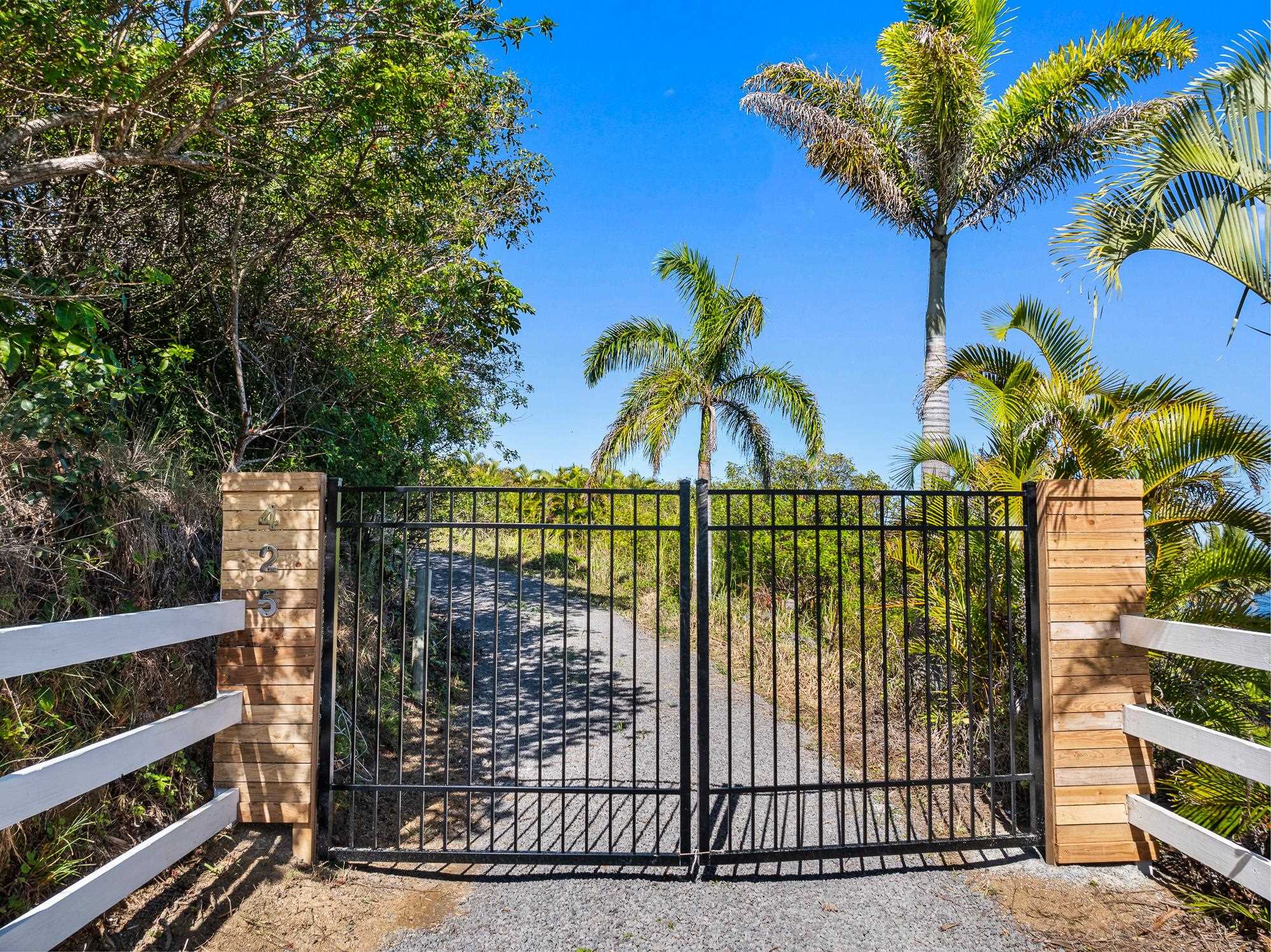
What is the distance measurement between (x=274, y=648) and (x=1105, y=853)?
4.46 m

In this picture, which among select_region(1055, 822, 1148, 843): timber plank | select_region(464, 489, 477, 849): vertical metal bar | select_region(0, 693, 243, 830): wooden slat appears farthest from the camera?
select_region(1055, 822, 1148, 843): timber plank

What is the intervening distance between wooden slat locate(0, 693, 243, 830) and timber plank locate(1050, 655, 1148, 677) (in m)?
4.25

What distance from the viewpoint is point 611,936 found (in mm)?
2939

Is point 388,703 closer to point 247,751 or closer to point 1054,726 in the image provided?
point 247,751

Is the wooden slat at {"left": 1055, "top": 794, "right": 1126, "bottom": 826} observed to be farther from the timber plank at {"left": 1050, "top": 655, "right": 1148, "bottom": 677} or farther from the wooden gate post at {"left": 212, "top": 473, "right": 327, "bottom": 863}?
the wooden gate post at {"left": 212, "top": 473, "right": 327, "bottom": 863}

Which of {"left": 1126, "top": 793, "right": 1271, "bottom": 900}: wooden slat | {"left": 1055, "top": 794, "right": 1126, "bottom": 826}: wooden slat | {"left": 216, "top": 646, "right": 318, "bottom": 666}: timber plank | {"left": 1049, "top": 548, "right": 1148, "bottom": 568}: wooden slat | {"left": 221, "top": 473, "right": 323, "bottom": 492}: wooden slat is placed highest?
{"left": 221, "top": 473, "right": 323, "bottom": 492}: wooden slat

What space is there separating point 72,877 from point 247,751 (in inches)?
31.2

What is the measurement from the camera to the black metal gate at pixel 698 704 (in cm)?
346

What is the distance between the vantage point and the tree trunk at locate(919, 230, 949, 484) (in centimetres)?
839

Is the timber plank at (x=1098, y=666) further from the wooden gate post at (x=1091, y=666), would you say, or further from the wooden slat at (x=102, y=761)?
the wooden slat at (x=102, y=761)

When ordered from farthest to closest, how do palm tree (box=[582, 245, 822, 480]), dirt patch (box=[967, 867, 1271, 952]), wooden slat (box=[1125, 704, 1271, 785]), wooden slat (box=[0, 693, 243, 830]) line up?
palm tree (box=[582, 245, 822, 480]) < dirt patch (box=[967, 867, 1271, 952]) < wooden slat (box=[1125, 704, 1271, 785]) < wooden slat (box=[0, 693, 243, 830])

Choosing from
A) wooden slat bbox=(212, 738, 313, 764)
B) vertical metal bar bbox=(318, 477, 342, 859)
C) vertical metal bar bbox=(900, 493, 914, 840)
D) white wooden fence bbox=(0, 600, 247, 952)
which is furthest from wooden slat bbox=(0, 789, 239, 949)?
vertical metal bar bbox=(900, 493, 914, 840)

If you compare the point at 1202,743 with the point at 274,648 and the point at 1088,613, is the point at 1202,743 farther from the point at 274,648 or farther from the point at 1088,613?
the point at 274,648

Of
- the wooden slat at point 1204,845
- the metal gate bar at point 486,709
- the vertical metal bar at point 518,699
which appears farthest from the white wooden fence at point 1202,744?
the vertical metal bar at point 518,699
